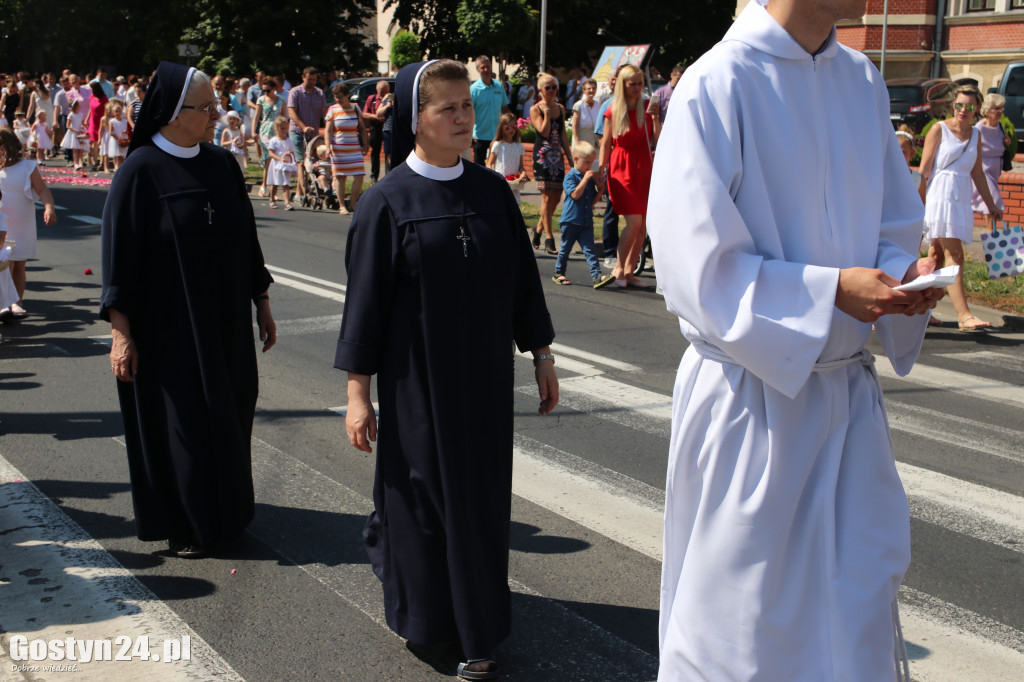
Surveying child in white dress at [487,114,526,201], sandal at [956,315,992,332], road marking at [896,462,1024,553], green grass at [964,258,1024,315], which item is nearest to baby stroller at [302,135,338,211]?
child in white dress at [487,114,526,201]

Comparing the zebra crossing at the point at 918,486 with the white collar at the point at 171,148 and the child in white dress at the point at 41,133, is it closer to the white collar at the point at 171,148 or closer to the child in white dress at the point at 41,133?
the white collar at the point at 171,148

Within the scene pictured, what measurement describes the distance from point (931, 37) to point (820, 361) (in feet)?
136

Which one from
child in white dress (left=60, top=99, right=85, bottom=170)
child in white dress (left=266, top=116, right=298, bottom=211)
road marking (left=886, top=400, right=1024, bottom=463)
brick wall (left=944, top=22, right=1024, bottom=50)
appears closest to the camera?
road marking (left=886, top=400, right=1024, bottom=463)

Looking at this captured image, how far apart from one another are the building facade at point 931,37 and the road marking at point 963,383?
109 feet

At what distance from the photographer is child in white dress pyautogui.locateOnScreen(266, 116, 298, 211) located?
18.3 metres

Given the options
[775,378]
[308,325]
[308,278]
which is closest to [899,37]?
[308,278]

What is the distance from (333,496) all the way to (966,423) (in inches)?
153

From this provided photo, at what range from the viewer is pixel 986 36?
3869 cm

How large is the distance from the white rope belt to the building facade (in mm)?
38742

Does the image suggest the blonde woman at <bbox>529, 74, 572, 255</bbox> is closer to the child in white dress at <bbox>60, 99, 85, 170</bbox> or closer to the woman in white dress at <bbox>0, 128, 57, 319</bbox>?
the woman in white dress at <bbox>0, 128, 57, 319</bbox>

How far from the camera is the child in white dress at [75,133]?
2616cm

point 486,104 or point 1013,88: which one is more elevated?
point 1013,88

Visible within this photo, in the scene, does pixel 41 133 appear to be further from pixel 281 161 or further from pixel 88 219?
pixel 88 219

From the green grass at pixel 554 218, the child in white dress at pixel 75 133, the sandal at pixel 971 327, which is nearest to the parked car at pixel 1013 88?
the green grass at pixel 554 218
